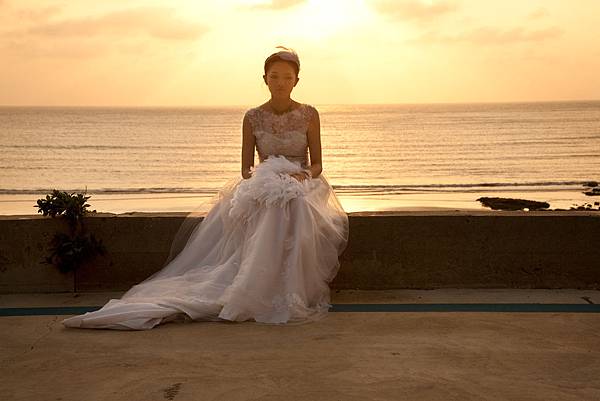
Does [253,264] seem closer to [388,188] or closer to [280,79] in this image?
[280,79]

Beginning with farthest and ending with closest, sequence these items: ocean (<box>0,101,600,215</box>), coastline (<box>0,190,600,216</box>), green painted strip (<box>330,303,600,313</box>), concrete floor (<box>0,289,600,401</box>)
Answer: ocean (<box>0,101,600,215</box>), coastline (<box>0,190,600,216</box>), green painted strip (<box>330,303,600,313</box>), concrete floor (<box>0,289,600,401</box>)

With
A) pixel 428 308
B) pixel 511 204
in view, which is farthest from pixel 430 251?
pixel 511 204

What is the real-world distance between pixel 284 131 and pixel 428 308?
1.67 metres

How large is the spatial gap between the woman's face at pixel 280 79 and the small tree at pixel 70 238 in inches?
60.8

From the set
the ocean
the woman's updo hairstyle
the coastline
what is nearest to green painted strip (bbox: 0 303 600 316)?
the woman's updo hairstyle

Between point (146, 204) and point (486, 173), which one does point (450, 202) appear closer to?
point (146, 204)

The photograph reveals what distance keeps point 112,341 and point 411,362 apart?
63.6 inches

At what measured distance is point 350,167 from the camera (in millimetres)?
38656

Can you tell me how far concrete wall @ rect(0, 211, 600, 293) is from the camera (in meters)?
5.70

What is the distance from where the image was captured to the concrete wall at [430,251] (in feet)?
18.7

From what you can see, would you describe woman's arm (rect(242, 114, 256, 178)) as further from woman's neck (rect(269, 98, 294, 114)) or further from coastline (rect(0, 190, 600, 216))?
coastline (rect(0, 190, 600, 216))

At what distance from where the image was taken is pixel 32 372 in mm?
3805

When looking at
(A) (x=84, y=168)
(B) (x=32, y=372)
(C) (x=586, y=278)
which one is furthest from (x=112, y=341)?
(A) (x=84, y=168)

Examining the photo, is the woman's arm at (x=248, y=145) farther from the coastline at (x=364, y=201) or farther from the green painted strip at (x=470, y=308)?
the coastline at (x=364, y=201)
